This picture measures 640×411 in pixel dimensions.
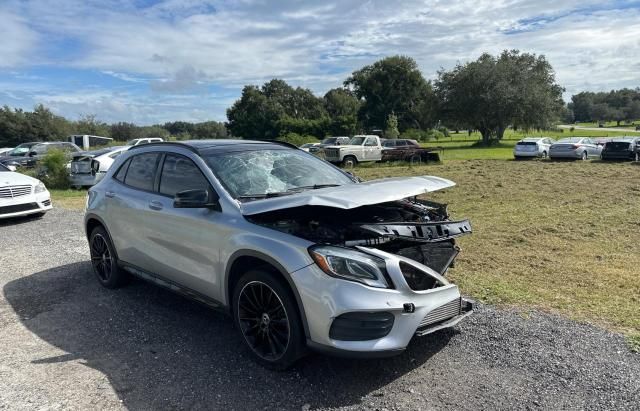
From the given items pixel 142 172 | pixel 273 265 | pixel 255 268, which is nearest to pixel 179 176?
pixel 142 172

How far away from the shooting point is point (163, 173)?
4.83 m

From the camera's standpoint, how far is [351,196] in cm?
358

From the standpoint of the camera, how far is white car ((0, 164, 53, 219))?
10.1 metres

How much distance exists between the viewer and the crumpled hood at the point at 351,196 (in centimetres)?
345

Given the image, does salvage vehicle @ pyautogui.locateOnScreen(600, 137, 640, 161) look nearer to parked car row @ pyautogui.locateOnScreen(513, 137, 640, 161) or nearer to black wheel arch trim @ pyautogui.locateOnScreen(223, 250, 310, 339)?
parked car row @ pyautogui.locateOnScreen(513, 137, 640, 161)

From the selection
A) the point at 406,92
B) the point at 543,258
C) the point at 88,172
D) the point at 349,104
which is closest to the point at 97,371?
the point at 543,258

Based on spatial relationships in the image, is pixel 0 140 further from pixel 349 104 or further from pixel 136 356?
pixel 136 356

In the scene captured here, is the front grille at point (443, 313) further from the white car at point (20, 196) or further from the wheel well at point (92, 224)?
the white car at point (20, 196)

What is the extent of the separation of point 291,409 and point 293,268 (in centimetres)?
93

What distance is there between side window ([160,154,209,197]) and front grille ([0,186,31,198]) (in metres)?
7.32

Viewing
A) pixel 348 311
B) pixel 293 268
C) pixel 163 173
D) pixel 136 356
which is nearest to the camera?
pixel 348 311

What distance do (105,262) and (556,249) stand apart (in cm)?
643

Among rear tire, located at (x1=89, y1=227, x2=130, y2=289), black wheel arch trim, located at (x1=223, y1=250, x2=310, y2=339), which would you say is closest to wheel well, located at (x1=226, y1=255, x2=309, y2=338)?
black wheel arch trim, located at (x1=223, y1=250, x2=310, y2=339)

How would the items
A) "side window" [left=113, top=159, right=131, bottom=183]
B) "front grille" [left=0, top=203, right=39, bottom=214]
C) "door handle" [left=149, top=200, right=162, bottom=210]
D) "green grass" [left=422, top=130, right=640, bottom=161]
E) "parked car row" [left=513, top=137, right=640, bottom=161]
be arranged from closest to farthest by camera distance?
"door handle" [left=149, top=200, right=162, bottom=210], "side window" [left=113, top=159, right=131, bottom=183], "front grille" [left=0, top=203, right=39, bottom=214], "parked car row" [left=513, top=137, right=640, bottom=161], "green grass" [left=422, top=130, right=640, bottom=161]
